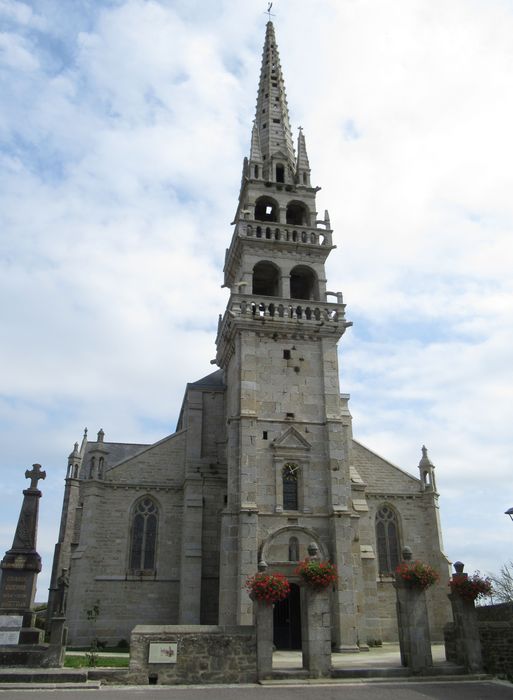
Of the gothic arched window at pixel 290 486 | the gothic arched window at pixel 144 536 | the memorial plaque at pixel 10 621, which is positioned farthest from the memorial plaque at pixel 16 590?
the gothic arched window at pixel 290 486

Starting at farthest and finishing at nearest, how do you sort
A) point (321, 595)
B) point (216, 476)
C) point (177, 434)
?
point (177, 434)
point (216, 476)
point (321, 595)

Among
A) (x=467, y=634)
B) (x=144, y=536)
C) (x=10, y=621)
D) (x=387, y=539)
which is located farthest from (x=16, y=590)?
(x=387, y=539)

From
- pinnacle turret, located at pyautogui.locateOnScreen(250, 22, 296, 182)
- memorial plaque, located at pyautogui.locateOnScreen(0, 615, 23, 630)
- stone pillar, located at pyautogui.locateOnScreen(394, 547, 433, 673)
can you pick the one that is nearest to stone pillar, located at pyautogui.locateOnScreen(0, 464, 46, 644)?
memorial plaque, located at pyautogui.locateOnScreen(0, 615, 23, 630)

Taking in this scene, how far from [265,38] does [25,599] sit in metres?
36.8

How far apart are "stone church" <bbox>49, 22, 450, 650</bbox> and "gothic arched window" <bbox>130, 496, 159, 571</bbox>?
1.9 inches

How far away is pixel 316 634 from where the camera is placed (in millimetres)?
16266

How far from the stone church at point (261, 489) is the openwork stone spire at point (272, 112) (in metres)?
0.30

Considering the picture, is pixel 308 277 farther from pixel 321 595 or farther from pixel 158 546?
pixel 321 595

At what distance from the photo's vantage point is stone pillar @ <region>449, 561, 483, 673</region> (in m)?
16.6

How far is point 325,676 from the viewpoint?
15906mm

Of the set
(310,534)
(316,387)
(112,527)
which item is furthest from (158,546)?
(316,387)

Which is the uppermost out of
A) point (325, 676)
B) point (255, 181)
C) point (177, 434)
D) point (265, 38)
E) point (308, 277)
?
point (265, 38)

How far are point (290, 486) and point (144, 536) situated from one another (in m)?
8.32

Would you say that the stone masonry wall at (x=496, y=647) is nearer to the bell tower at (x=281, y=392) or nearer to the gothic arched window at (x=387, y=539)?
the bell tower at (x=281, y=392)
